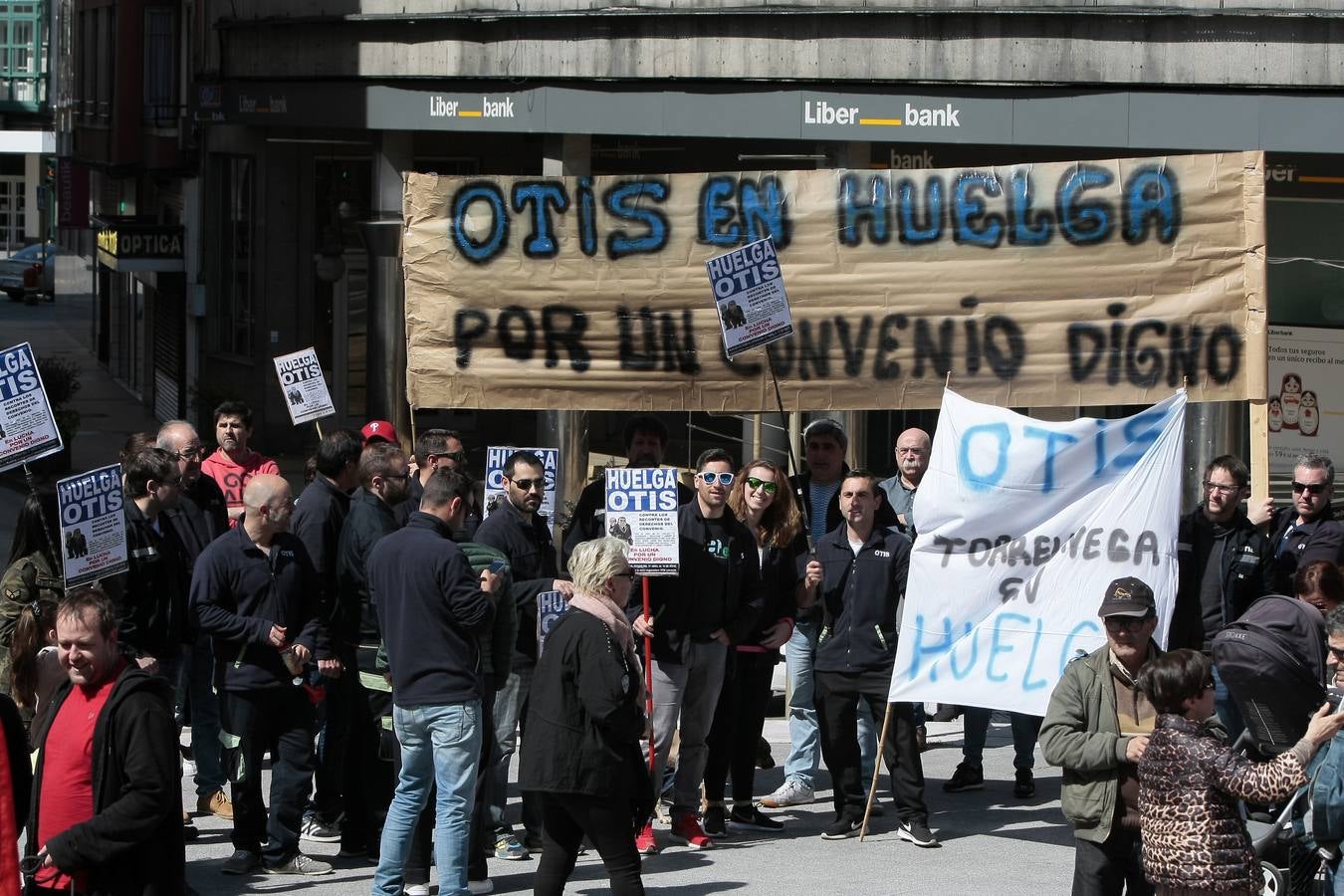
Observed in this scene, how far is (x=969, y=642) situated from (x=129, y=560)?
12.7ft

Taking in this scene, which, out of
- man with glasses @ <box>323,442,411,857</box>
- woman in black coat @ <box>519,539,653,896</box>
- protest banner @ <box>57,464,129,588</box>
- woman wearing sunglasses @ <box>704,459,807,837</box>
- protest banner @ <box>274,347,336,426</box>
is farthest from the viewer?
protest banner @ <box>274,347,336,426</box>

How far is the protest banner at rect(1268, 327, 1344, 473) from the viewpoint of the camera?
1576cm

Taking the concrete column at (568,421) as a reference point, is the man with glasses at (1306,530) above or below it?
below

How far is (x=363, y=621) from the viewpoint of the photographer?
8625 mm

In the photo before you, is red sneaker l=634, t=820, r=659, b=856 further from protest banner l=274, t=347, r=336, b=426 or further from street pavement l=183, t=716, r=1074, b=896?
protest banner l=274, t=347, r=336, b=426

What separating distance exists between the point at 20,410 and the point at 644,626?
121 inches

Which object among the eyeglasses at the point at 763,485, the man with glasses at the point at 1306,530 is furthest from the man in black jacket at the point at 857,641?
the man with glasses at the point at 1306,530

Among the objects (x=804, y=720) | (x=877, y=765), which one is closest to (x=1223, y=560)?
(x=877, y=765)

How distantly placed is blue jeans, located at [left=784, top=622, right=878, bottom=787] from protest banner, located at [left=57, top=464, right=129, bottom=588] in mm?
3539

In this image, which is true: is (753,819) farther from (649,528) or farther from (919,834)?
(649,528)

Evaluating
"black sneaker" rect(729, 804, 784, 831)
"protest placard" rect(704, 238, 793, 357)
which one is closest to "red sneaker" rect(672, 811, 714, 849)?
"black sneaker" rect(729, 804, 784, 831)

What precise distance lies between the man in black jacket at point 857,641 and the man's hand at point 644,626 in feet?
3.00

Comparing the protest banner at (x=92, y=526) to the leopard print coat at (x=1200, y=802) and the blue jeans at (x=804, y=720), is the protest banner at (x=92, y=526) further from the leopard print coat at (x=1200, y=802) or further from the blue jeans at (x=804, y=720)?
the leopard print coat at (x=1200, y=802)

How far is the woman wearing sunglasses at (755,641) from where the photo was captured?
946 centimetres
